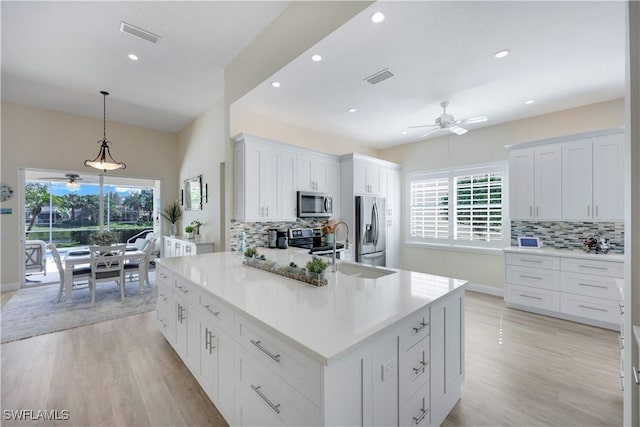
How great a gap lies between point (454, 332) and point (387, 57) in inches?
101

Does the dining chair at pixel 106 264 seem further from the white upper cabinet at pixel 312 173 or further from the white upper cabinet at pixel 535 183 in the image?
the white upper cabinet at pixel 535 183

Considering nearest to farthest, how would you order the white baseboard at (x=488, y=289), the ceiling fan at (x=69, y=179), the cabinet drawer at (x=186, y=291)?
the cabinet drawer at (x=186, y=291) → the white baseboard at (x=488, y=289) → the ceiling fan at (x=69, y=179)

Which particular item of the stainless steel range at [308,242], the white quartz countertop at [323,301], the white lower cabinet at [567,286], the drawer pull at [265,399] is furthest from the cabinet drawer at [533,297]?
the drawer pull at [265,399]

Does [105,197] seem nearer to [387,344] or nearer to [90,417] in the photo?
[90,417]

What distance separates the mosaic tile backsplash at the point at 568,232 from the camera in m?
3.69

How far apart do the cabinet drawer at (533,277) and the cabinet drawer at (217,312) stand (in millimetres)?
4238

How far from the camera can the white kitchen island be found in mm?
1079

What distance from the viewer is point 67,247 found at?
19.0 feet

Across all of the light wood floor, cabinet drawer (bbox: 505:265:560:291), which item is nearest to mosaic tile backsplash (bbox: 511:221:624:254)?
cabinet drawer (bbox: 505:265:560:291)

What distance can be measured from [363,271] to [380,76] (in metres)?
2.23

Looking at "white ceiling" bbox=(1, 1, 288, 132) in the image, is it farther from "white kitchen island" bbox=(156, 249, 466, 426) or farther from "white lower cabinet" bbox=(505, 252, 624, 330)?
"white lower cabinet" bbox=(505, 252, 624, 330)

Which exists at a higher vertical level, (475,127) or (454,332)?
(475,127)

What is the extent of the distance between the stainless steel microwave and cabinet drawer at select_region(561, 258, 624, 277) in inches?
137

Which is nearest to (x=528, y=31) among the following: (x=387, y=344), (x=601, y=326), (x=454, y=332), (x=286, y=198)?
(x=454, y=332)
